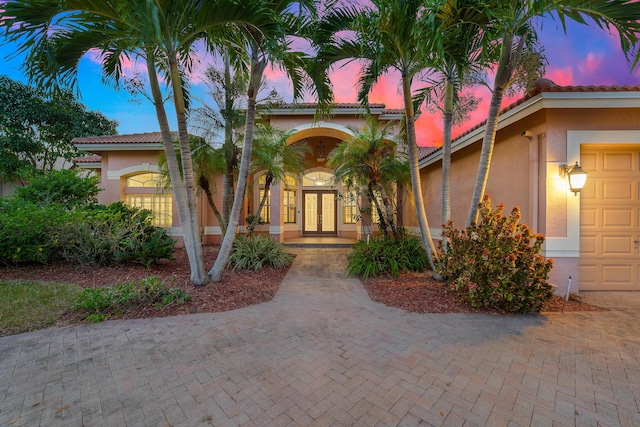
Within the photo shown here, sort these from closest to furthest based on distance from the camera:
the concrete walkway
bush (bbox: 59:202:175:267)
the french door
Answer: the concrete walkway, bush (bbox: 59:202:175:267), the french door

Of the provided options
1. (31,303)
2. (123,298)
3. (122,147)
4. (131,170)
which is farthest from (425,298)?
(122,147)

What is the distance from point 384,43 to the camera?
16.2ft

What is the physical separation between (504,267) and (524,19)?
4.07 m

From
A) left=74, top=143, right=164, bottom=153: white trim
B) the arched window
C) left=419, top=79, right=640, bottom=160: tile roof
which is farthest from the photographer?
the arched window

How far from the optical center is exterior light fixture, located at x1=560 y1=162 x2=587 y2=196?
183 inches

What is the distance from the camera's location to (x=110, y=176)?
11.0 metres

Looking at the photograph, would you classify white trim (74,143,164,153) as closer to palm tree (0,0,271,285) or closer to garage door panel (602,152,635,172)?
palm tree (0,0,271,285)

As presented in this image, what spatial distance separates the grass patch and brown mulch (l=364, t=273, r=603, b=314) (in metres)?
5.47

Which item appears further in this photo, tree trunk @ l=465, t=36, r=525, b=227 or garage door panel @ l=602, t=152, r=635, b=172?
garage door panel @ l=602, t=152, r=635, b=172

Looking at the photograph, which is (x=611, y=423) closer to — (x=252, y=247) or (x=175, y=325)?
→ (x=175, y=325)

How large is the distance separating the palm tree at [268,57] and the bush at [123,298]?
111 cm

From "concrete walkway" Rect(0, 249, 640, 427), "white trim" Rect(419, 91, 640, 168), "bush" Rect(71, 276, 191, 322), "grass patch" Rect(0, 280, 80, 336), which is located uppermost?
"white trim" Rect(419, 91, 640, 168)

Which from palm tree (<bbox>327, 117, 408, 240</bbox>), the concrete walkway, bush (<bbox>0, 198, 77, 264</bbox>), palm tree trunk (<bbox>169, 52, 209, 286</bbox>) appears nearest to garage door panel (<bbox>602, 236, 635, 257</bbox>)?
the concrete walkway

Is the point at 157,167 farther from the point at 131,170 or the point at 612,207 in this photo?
the point at 612,207
